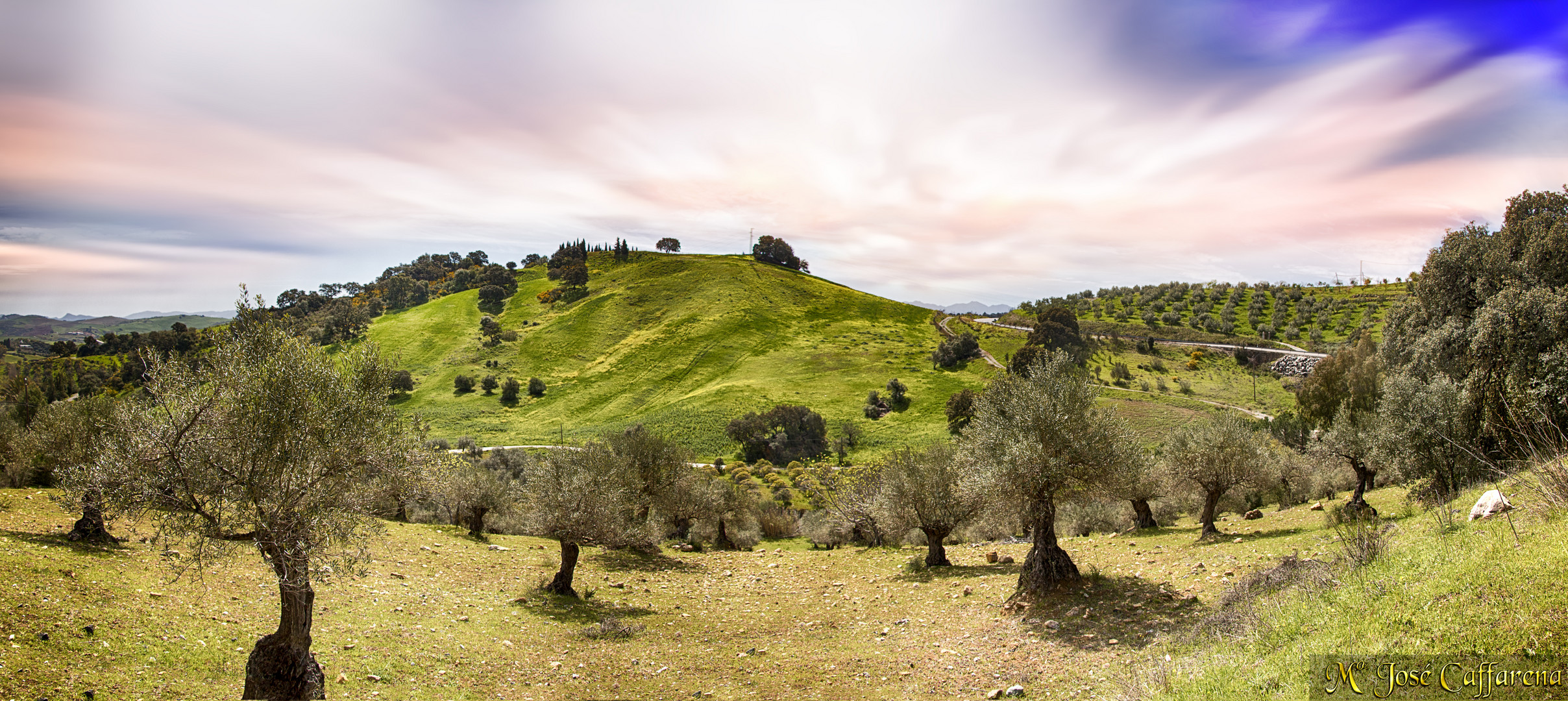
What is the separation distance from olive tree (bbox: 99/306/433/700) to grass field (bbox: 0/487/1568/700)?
1043 millimetres

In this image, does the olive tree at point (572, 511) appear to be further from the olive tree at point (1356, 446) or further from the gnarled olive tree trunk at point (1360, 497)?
the olive tree at point (1356, 446)

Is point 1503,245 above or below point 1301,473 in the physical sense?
above

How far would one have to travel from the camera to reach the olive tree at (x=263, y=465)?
32.2ft

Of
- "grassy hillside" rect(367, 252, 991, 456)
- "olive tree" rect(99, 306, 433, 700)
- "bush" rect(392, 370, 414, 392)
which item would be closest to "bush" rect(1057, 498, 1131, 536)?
"olive tree" rect(99, 306, 433, 700)

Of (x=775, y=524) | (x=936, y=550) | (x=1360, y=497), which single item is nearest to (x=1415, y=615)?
(x=936, y=550)

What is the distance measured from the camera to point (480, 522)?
3080cm

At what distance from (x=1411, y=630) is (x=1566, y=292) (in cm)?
2690

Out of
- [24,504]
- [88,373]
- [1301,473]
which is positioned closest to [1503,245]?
[1301,473]

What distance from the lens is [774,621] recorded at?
1961 centimetres

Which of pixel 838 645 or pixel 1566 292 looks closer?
pixel 838 645

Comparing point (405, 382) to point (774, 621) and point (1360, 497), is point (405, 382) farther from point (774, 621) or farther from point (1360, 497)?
point (1360, 497)

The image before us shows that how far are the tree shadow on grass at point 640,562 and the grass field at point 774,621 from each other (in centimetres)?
136

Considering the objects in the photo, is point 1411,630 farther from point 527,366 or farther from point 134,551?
point 527,366

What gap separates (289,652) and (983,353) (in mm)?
103059
